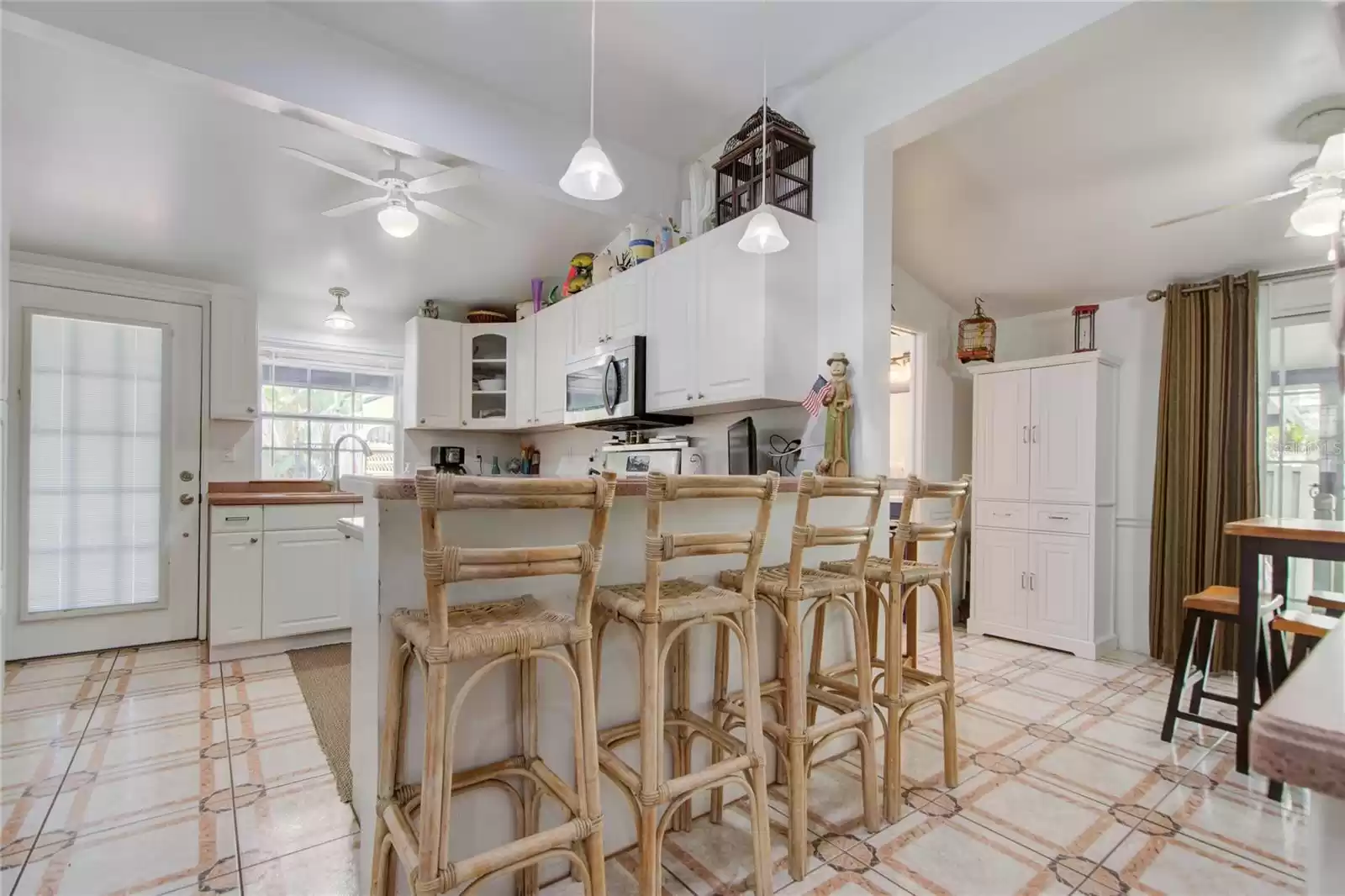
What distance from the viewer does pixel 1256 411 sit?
3227 millimetres

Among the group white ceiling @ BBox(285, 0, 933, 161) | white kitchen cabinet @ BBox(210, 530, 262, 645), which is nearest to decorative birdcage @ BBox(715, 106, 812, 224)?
white ceiling @ BBox(285, 0, 933, 161)

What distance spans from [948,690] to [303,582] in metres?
3.52

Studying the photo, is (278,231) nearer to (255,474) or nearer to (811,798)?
(255,474)

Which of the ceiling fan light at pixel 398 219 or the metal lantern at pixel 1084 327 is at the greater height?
the ceiling fan light at pixel 398 219

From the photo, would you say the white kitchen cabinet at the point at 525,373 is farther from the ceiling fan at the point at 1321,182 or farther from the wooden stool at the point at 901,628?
the ceiling fan at the point at 1321,182

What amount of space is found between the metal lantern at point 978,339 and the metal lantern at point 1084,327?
46 cm

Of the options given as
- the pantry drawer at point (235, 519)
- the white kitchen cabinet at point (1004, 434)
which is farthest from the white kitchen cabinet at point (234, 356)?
the white kitchen cabinet at point (1004, 434)

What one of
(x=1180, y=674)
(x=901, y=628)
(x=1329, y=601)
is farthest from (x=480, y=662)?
(x=1329, y=601)

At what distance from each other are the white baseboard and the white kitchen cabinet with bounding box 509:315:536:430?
71.7 inches

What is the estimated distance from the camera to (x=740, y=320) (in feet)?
8.71

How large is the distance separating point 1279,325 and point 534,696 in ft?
13.9

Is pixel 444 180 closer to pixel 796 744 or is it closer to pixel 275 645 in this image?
pixel 796 744

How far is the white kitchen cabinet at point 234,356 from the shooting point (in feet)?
12.6

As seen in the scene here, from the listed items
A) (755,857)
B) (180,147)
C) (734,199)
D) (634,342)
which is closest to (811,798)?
(755,857)
